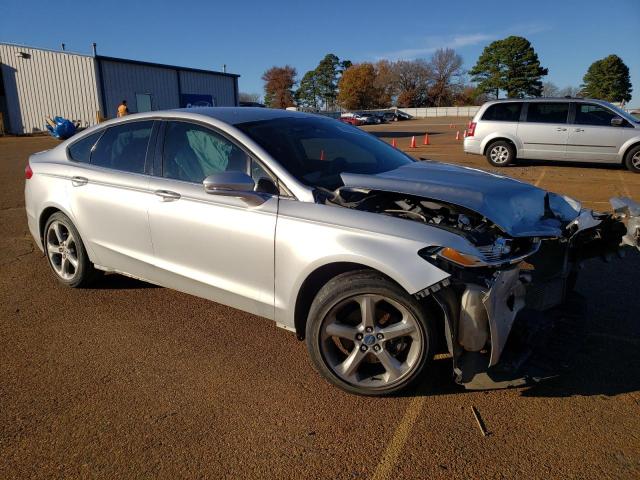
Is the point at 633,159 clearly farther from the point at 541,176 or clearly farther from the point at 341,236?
the point at 341,236

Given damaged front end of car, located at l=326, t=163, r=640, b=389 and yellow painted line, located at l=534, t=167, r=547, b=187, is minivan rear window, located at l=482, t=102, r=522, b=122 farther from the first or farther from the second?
damaged front end of car, located at l=326, t=163, r=640, b=389

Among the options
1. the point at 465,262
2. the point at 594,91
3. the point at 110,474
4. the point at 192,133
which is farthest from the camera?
the point at 594,91

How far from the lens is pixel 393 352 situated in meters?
2.78

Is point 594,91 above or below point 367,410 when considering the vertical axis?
above

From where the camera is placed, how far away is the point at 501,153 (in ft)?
41.2

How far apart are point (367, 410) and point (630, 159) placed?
38.1 feet

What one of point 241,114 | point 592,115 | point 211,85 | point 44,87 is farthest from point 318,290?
point 211,85

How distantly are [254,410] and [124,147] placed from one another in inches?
98.8

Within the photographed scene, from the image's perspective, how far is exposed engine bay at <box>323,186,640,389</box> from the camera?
246cm

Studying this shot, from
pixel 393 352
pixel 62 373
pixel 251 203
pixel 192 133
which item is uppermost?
pixel 192 133

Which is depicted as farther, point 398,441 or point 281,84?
point 281,84

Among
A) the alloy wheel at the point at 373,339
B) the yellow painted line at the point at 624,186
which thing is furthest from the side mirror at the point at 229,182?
the yellow painted line at the point at 624,186

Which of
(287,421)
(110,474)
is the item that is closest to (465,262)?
(287,421)

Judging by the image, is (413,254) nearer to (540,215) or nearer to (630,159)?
(540,215)
